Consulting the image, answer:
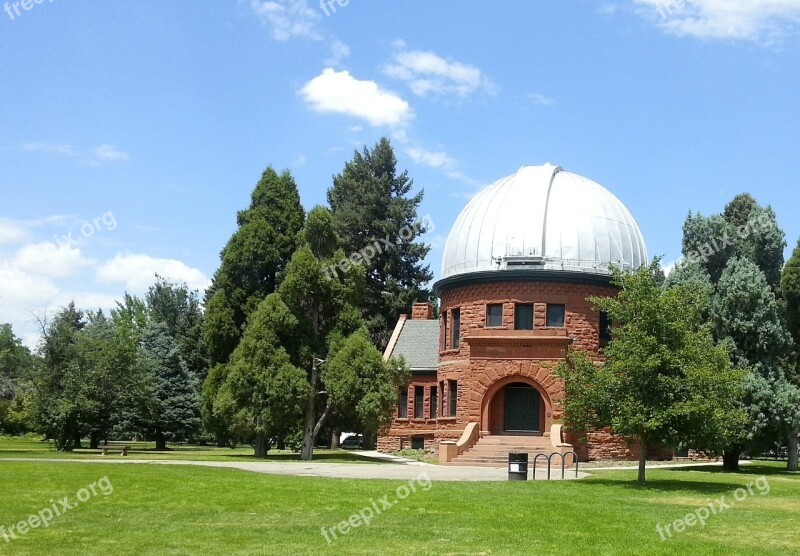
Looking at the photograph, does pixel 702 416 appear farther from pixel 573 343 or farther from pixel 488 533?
pixel 573 343

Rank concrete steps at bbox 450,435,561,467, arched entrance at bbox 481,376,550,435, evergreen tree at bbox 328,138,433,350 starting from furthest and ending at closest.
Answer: evergreen tree at bbox 328,138,433,350 < arched entrance at bbox 481,376,550,435 < concrete steps at bbox 450,435,561,467

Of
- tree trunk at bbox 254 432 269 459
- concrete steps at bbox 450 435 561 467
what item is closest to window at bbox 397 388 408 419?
tree trunk at bbox 254 432 269 459

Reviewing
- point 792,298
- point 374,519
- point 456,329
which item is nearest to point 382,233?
point 456,329

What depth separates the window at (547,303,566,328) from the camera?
33281mm

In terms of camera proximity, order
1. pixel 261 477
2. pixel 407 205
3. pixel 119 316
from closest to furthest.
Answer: pixel 261 477, pixel 407 205, pixel 119 316

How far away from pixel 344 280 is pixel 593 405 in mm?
14605

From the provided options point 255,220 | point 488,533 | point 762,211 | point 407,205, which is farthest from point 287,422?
point 407,205

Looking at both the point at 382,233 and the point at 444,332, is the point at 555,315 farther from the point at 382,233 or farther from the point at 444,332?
the point at 382,233

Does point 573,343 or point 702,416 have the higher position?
point 573,343

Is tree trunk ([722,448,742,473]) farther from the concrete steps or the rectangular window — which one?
the rectangular window

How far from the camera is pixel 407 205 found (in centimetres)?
6250

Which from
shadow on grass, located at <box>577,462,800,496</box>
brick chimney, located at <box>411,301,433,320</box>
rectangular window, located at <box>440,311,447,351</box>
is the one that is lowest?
shadow on grass, located at <box>577,462,800,496</box>

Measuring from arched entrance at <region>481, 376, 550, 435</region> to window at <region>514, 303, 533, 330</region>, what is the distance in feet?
6.24

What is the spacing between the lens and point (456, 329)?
35.7 metres
